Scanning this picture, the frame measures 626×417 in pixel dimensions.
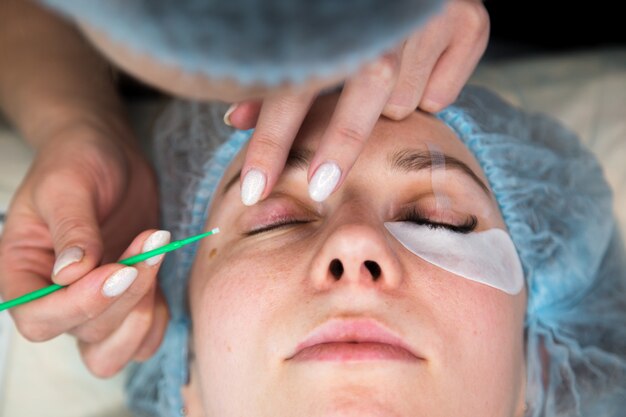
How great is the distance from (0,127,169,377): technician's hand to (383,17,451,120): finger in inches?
18.3

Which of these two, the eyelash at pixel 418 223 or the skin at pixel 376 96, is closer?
the skin at pixel 376 96

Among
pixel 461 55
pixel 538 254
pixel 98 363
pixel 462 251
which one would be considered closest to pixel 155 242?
pixel 98 363

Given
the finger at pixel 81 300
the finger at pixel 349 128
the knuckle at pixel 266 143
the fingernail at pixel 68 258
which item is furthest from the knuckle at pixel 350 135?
the fingernail at pixel 68 258

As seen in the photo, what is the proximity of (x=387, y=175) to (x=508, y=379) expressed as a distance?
0.41 meters

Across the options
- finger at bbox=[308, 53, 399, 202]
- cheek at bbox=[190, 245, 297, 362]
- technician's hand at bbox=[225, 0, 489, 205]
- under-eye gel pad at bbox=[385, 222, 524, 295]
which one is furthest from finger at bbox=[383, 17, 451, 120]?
cheek at bbox=[190, 245, 297, 362]

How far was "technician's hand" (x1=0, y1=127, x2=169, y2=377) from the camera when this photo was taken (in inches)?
42.1

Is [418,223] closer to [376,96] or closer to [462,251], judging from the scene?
[462,251]

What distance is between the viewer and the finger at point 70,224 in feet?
3.51

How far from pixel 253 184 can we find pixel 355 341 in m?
0.29

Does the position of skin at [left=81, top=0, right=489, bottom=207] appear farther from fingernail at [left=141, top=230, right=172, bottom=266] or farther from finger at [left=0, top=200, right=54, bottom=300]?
finger at [left=0, top=200, right=54, bottom=300]

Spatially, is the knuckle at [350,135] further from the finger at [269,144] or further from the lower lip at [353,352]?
the lower lip at [353,352]

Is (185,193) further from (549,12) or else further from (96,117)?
(549,12)

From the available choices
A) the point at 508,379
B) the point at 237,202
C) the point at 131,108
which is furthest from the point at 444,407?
the point at 131,108

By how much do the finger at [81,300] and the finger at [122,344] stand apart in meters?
0.12
